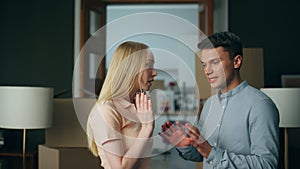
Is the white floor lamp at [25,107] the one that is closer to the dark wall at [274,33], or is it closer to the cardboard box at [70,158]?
the cardboard box at [70,158]

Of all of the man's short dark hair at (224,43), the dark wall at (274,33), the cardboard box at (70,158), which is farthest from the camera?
the dark wall at (274,33)

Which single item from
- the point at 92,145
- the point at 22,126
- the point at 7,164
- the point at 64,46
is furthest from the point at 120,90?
the point at 64,46

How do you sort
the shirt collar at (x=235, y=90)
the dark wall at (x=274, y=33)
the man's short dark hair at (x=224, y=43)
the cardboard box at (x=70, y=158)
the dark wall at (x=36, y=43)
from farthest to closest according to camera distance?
the dark wall at (x=36, y=43) → the dark wall at (x=274, y=33) → the cardboard box at (x=70, y=158) → the shirt collar at (x=235, y=90) → the man's short dark hair at (x=224, y=43)

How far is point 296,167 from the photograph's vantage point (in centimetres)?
362

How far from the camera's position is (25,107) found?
2.95m

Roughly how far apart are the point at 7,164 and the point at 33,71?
1101 mm

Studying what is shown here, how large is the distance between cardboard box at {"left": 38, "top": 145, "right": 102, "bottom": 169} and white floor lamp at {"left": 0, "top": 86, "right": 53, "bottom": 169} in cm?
29

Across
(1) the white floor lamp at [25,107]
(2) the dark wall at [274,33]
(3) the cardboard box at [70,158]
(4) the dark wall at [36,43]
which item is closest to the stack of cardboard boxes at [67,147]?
(3) the cardboard box at [70,158]

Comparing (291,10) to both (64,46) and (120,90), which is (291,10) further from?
(120,90)

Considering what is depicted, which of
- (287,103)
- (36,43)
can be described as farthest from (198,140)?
(36,43)

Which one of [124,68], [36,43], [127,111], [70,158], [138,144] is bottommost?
[70,158]

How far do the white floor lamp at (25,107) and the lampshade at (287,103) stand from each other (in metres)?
1.55

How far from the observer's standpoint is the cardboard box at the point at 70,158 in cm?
266

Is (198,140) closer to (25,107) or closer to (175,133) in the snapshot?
(175,133)
